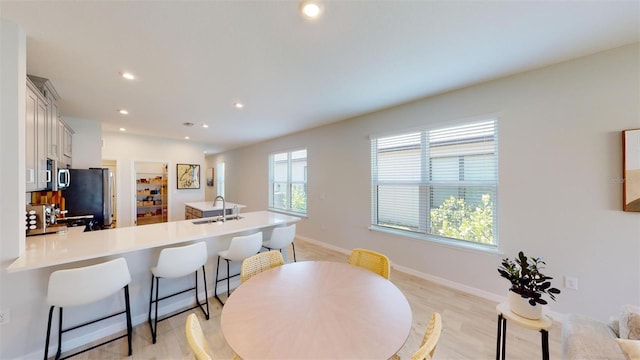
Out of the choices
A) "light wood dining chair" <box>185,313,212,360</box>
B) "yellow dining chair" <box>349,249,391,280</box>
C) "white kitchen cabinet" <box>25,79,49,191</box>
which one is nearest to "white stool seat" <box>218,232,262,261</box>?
"yellow dining chair" <box>349,249,391,280</box>

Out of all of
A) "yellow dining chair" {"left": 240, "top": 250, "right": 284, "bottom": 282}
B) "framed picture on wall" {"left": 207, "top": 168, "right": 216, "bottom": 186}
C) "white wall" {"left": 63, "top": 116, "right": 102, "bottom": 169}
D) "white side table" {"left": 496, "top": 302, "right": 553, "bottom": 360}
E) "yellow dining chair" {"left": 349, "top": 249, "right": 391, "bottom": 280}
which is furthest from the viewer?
"framed picture on wall" {"left": 207, "top": 168, "right": 216, "bottom": 186}

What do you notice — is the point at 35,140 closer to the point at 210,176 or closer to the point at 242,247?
the point at 242,247

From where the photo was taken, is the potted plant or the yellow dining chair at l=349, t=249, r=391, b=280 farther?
the yellow dining chair at l=349, t=249, r=391, b=280

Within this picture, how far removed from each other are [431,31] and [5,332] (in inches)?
156

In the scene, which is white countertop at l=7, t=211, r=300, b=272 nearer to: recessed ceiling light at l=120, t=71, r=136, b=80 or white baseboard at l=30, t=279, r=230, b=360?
white baseboard at l=30, t=279, r=230, b=360

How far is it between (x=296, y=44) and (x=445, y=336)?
2956mm

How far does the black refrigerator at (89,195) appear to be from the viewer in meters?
3.57

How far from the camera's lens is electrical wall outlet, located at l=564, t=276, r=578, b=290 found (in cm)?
222

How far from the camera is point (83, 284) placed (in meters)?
1.61

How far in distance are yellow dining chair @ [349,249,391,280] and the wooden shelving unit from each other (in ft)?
21.7

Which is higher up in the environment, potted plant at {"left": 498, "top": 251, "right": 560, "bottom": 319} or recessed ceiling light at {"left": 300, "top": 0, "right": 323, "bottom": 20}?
recessed ceiling light at {"left": 300, "top": 0, "right": 323, "bottom": 20}

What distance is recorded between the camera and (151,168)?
23.5 ft

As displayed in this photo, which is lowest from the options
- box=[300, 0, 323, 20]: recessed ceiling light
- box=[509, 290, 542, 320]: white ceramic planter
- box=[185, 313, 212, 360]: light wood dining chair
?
box=[509, 290, 542, 320]: white ceramic planter

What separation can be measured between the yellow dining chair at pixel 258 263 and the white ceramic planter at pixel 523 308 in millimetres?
1708
